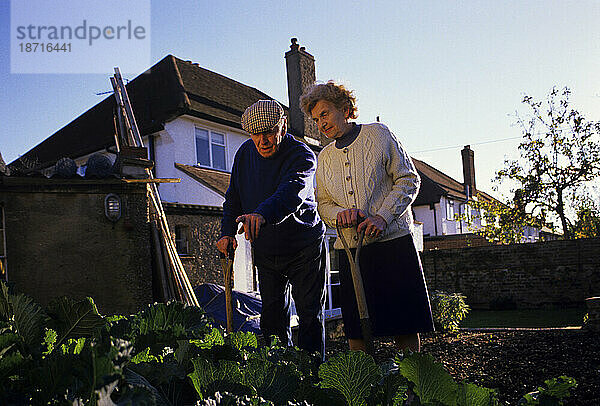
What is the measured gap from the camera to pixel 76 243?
273 inches

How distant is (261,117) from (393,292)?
1139 mm

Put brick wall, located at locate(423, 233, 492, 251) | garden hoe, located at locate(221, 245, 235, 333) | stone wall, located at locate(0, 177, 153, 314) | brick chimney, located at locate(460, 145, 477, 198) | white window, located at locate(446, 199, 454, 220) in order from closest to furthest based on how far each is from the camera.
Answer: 1. garden hoe, located at locate(221, 245, 235, 333)
2. stone wall, located at locate(0, 177, 153, 314)
3. brick wall, located at locate(423, 233, 492, 251)
4. white window, located at locate(446, 199, 454, 220)
5. brick chimney, located at locate(460, 145, 477, 198)

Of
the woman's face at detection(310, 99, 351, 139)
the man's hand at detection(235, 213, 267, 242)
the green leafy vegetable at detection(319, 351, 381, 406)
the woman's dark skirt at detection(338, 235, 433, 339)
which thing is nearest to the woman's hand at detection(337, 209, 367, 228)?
the woman's dark skirt at detection(338, 235, 433, 339)

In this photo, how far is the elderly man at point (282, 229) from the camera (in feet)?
8.23

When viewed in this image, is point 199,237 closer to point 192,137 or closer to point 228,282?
point 192,137

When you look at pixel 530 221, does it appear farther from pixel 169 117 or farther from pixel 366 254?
pixel 366 254

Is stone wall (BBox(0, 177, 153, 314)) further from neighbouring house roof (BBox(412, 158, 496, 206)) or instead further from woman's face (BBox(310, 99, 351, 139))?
neighbouring house roof (BBox(412, 158, 496, 206))

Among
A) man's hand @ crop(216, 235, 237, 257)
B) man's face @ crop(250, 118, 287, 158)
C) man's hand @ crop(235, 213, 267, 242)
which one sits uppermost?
man's face @ crop(250, 118, 287, 158)

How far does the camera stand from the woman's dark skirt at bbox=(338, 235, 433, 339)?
2.51 m

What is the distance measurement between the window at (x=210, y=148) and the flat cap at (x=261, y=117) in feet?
38.2

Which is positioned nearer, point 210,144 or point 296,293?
point 296,293

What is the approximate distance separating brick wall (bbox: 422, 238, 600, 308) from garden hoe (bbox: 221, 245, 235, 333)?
1453cm

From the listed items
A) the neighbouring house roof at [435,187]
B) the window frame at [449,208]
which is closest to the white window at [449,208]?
the window frame at [449,208]

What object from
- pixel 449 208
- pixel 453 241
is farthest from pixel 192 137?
pixel 449 208
